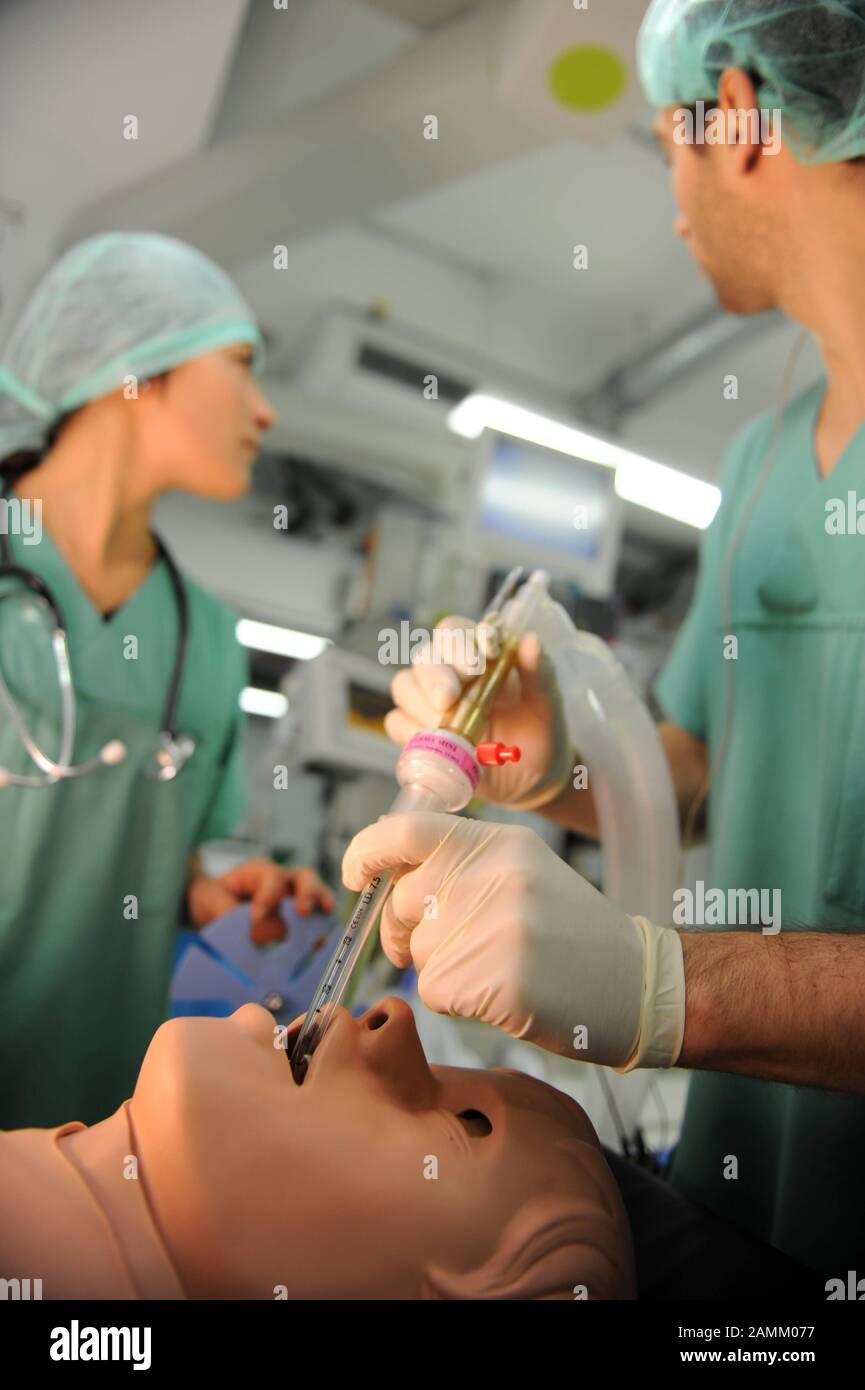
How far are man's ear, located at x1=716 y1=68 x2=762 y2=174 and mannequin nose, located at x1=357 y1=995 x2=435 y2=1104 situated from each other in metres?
0.98

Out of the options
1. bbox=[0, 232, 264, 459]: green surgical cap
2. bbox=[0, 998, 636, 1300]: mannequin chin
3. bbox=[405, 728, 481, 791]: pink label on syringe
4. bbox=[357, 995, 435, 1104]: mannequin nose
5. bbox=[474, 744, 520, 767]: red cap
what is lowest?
bbox=[0, 998, 636, 1300]: mannequin chin

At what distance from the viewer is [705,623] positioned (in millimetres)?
1371

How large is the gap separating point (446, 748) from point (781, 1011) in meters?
0.32

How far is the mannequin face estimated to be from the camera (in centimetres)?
67

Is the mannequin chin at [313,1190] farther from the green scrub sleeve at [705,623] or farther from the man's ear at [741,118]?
the man's ear at [741,118]

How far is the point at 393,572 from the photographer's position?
322 centimetres

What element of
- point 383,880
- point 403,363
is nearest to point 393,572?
point 403,363

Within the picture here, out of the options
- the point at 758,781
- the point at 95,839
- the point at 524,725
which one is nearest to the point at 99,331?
the point at 95,839

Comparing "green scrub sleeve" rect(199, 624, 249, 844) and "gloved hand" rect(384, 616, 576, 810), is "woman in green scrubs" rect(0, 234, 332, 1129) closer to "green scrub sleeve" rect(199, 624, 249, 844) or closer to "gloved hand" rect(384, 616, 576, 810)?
"green scrub sleeve" rect(199, 624, 249, 844)

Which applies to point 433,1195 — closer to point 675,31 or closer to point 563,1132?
point 563,1132

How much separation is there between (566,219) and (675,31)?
9.95 ft

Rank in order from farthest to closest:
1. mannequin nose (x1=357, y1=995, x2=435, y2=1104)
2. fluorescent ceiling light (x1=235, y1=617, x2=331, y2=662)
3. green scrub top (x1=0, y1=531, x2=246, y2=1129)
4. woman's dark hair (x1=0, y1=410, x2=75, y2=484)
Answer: fluorescent ceiling light (x1=235, y1=617, x2=331, y2=662) < woman's dark hair (x1=0, y1=410, x2=75, y2=484) < green scrub top (x1=0, y1=531, x2=246, y2=1129) < mannequin nose (x1=357, y1=995, x2=435, y2=1104)

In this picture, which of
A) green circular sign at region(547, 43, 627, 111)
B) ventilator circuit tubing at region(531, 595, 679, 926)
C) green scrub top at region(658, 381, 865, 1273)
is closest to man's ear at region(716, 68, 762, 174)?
green scrub top at region(658, 381, 865, 1273)

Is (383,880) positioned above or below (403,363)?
below
